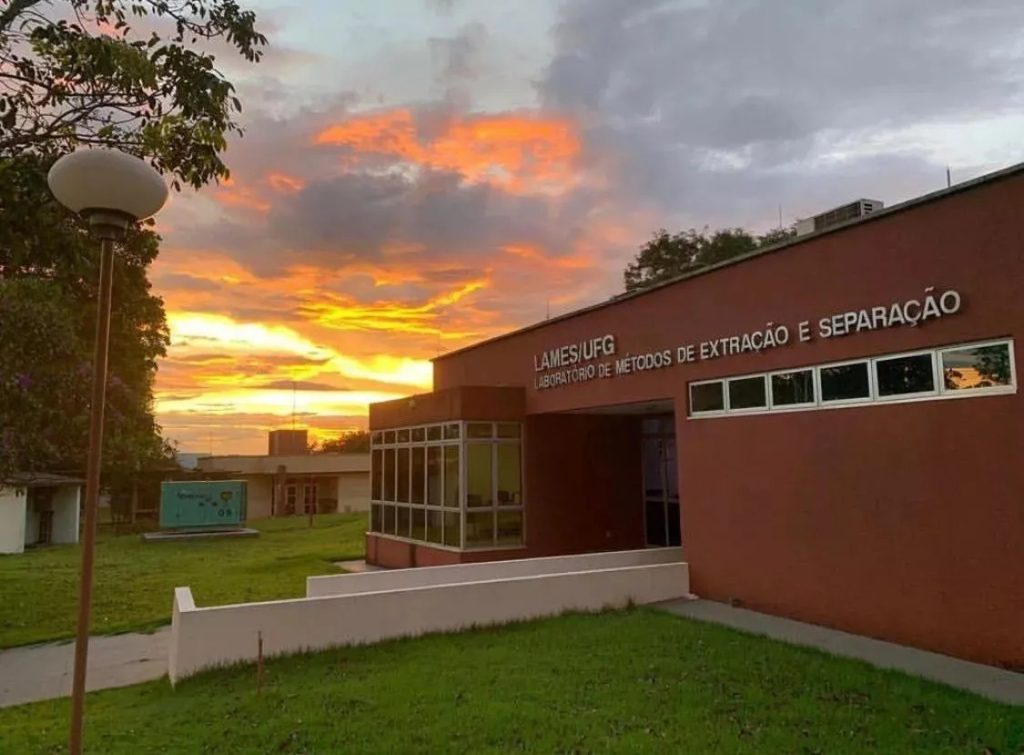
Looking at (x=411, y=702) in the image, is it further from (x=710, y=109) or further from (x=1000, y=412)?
(x=710, y=109)

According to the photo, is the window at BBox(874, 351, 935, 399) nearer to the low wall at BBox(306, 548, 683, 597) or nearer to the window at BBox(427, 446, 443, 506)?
the low wall at BBox(306, 548, 683, 597)

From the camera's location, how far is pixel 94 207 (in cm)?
405

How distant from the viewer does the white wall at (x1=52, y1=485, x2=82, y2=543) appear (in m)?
31.3

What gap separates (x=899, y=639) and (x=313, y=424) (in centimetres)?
6166

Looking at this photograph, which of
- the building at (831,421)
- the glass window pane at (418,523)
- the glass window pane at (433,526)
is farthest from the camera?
the glass window pane at (418,523)

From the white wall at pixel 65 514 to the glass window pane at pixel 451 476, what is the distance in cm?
2428

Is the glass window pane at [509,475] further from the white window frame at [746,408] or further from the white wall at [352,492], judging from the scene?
the white wall at [352,492]

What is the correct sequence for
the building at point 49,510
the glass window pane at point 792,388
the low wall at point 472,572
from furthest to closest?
the building at point 49,510, the low wall at point 472,572, the glass window pane at point 792,388

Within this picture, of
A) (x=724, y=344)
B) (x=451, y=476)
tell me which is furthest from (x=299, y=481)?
(x=724, y=344)

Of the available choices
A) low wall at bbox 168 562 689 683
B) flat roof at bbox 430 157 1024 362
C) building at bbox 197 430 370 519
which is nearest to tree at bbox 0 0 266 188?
low wall at bbox 168 562 689 683

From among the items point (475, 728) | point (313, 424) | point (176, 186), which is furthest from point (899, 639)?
point (313, 424)

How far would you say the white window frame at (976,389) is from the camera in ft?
22.9

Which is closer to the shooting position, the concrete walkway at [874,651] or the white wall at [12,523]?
the concrete walkway at [874,651]

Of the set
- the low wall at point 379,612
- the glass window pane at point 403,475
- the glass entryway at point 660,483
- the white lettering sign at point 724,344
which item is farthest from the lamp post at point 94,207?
the glass window pane at point 403,475
